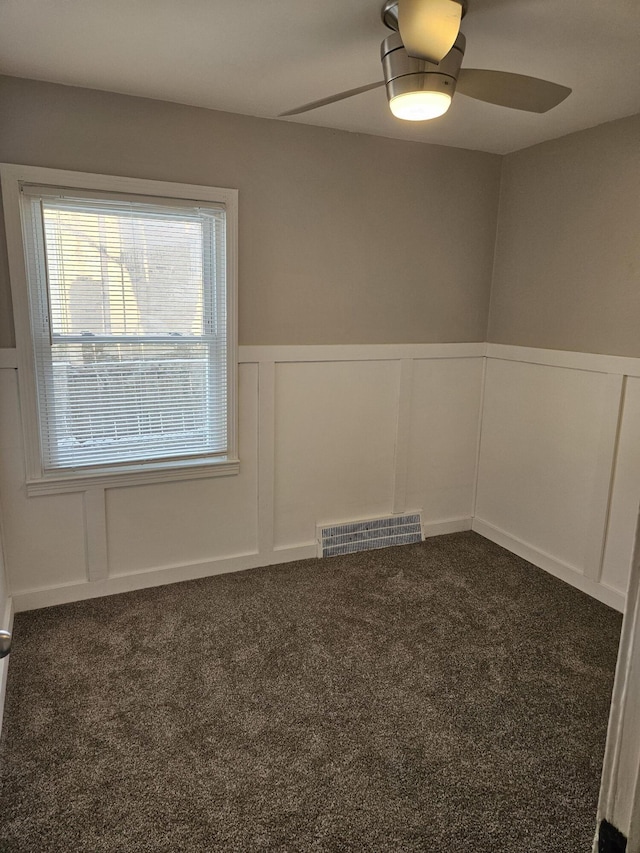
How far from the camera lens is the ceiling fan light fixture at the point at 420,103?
1.79m

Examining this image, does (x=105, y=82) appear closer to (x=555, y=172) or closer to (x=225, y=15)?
(x=225, y=15)

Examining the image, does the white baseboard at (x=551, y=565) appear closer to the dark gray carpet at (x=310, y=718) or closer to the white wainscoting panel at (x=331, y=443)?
the dark gray carpet at (x=310, y=718)

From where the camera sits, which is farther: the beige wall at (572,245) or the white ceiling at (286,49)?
the beige wall at (572,245)

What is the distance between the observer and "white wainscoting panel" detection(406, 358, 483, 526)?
3.61m

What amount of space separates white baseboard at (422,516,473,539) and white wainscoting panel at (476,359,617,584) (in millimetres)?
115

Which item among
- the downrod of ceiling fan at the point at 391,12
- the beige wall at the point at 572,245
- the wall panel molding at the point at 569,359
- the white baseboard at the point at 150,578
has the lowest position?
the white baseboard at the point at 150,578

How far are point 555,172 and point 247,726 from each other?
3.15m

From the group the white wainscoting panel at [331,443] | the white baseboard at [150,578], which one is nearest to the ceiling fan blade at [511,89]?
the white wainscoting panel at [331,443]

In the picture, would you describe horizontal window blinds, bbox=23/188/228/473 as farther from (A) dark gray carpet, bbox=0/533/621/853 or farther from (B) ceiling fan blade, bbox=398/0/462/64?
(B) ceiling fan blade, bbox=398/0/462/64

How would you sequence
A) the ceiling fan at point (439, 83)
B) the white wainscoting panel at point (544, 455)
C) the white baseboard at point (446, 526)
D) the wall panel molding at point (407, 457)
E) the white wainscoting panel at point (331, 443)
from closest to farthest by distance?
the ceiling fan at point (439, 83)
the wall panel molding at point (407, 457)
the white wainscoting panel at point (544, 455)
the white wainscoting panel at point (331, 443)
the white baseboard at point (446, 526)

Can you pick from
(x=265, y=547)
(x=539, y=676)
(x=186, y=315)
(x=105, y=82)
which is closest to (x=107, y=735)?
(x=265, y=547)

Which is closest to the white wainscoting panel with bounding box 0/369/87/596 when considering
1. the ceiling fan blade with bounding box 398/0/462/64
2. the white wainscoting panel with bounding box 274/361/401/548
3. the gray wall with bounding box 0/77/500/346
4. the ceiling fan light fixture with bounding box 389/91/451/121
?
the gray wall with bounding box 0/77/500/346

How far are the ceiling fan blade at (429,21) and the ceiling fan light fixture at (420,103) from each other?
0.92 feet

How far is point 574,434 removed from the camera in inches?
122
